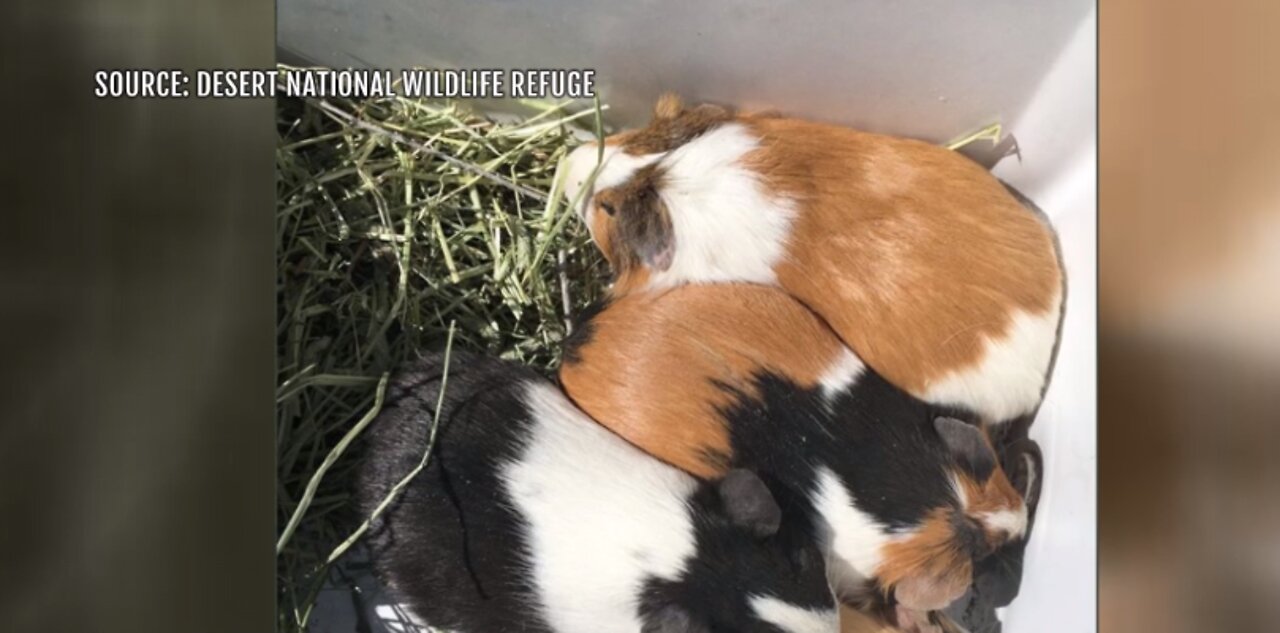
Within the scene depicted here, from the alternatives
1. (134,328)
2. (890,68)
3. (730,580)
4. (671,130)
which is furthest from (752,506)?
(134,328)

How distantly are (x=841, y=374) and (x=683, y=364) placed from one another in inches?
8.4

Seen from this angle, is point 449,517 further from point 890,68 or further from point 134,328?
point 890,68

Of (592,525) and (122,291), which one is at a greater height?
(122,291)

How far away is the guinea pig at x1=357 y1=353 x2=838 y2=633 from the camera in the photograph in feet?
3.64

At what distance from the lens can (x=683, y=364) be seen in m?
1.16

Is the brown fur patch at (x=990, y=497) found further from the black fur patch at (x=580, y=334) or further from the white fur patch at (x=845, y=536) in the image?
the black fur patch at (x=580, y=334)

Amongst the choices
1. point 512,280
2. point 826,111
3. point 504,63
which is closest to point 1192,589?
point 826,111

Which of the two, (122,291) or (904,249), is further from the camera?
(904,249)

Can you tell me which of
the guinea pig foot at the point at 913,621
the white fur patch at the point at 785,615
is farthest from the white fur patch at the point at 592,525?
the guinea pig foot at the point at 913,621

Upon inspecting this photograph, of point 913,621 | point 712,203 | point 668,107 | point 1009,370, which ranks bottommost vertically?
point 913,621

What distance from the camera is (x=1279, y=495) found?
1.17 m

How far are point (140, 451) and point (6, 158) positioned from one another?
1.30ft

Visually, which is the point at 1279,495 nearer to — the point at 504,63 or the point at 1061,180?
the point at 1061,180

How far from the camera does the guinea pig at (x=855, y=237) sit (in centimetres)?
117
